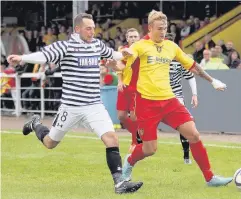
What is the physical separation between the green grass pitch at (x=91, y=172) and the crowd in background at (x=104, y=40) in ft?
11.8

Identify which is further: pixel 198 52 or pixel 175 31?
pixel 175 31

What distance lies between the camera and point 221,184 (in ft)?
32.4

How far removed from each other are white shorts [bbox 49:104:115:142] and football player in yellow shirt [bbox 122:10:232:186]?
491mm

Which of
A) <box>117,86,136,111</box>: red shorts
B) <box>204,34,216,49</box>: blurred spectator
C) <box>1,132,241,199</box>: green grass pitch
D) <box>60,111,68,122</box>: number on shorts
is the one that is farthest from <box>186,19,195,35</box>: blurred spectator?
<box>60,111,68,122</box>: number on shorts

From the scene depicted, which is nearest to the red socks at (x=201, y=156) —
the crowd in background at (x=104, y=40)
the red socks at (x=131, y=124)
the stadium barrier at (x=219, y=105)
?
the red socks at (x=131, y=124)

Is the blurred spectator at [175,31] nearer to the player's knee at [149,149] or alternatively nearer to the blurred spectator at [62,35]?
the blurred spectator at [62,35]

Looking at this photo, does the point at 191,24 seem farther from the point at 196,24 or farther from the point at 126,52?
the point at 126,52

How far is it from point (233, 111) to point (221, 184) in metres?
7.05

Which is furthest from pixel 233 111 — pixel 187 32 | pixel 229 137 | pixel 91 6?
pixel 91 6

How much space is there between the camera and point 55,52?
939 cm

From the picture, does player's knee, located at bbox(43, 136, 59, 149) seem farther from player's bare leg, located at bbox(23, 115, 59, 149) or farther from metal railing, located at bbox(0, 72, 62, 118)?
metal railing, located at bbox(0, 72, 62, 118)

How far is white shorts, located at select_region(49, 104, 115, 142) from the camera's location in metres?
9.59

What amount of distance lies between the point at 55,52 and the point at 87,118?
887 mm

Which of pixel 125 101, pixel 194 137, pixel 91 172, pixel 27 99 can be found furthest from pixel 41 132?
pixel 27 99
